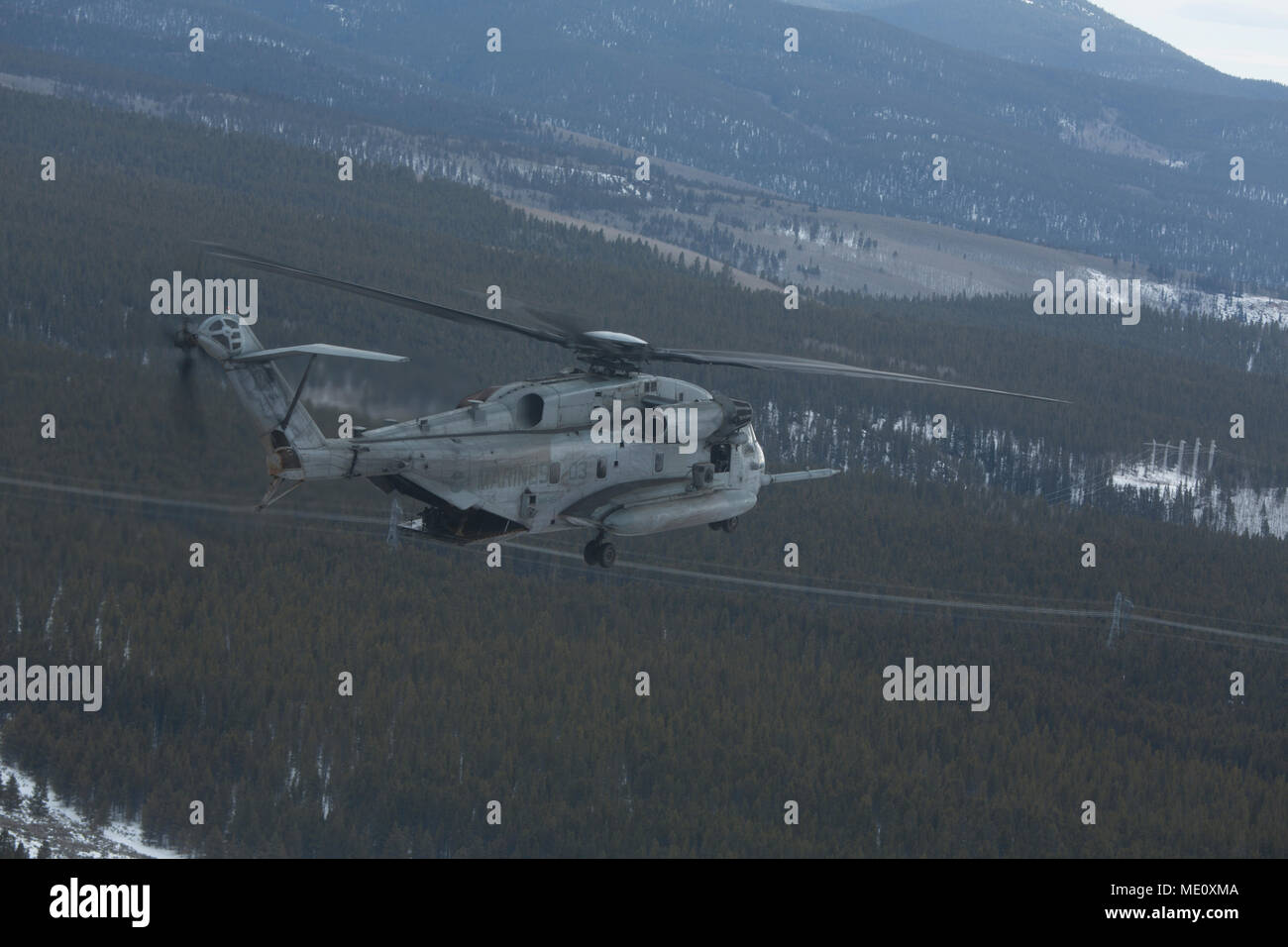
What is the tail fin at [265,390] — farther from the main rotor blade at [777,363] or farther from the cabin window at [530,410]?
the main rotor blade at [777,363]

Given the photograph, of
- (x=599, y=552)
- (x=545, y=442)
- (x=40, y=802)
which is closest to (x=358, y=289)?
(x=545, y=442)

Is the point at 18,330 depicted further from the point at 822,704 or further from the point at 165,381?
the point at 165,381

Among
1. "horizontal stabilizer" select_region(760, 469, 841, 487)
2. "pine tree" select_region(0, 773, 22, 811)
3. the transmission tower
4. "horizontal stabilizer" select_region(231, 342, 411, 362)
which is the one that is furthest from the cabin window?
the transmission tower

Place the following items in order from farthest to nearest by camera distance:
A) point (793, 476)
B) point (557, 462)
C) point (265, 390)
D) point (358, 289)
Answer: point (793, 476)
point (557, 462)
point (358, 289)
point (265, 390)

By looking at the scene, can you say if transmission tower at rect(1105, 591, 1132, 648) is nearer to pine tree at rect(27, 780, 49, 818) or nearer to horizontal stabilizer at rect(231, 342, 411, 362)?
pine tree at rect(27, 780, 49, 818)

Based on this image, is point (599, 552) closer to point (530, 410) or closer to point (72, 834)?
point (530, 410)

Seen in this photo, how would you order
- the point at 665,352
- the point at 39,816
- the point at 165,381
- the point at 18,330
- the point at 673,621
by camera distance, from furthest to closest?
the point at 18,330, the point at 673,621, the point at 39,816, the point at 665,352, the point at 165,381
